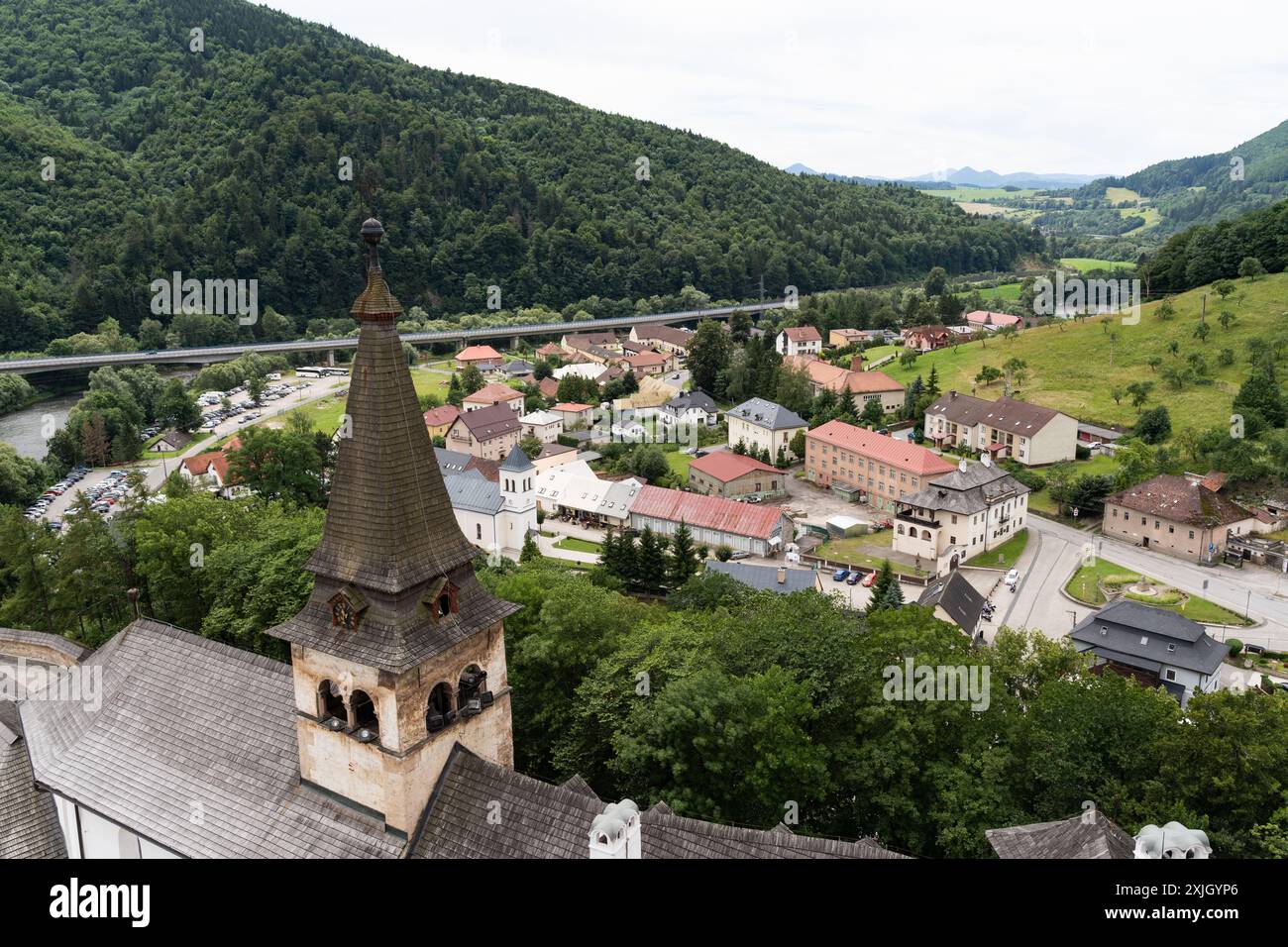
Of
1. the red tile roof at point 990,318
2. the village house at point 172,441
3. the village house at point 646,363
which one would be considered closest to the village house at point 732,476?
the village house at point 646,363

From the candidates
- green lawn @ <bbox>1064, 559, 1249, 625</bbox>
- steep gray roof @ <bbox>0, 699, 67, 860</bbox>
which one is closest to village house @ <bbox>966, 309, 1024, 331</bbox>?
green lawn @ <bbox>1064, 559, 1249, 625</bbox>

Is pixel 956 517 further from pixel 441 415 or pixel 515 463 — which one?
pixel 441 415

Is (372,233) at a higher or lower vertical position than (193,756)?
higher

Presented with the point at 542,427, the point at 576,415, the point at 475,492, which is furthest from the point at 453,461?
the point at 576,415

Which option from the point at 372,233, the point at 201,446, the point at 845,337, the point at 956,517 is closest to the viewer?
the point at 372,233

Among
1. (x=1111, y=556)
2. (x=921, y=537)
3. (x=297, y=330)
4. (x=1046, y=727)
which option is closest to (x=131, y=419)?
(x=297, y=330)

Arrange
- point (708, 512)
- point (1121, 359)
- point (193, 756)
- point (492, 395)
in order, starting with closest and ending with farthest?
point (193, 756)
point (708, 512)
point (1121, 359)
point (492, 395)

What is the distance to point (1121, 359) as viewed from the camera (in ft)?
336

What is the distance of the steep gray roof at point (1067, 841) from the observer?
1758cm

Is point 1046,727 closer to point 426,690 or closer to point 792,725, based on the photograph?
point 792,725

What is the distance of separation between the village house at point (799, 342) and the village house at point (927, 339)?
1299 centimetres

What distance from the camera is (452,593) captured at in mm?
19875

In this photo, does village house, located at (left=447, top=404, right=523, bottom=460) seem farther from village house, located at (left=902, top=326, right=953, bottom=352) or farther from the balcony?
village house, located at (left=902, top=326, right=953, bottom=352)

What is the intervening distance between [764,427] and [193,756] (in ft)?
255
